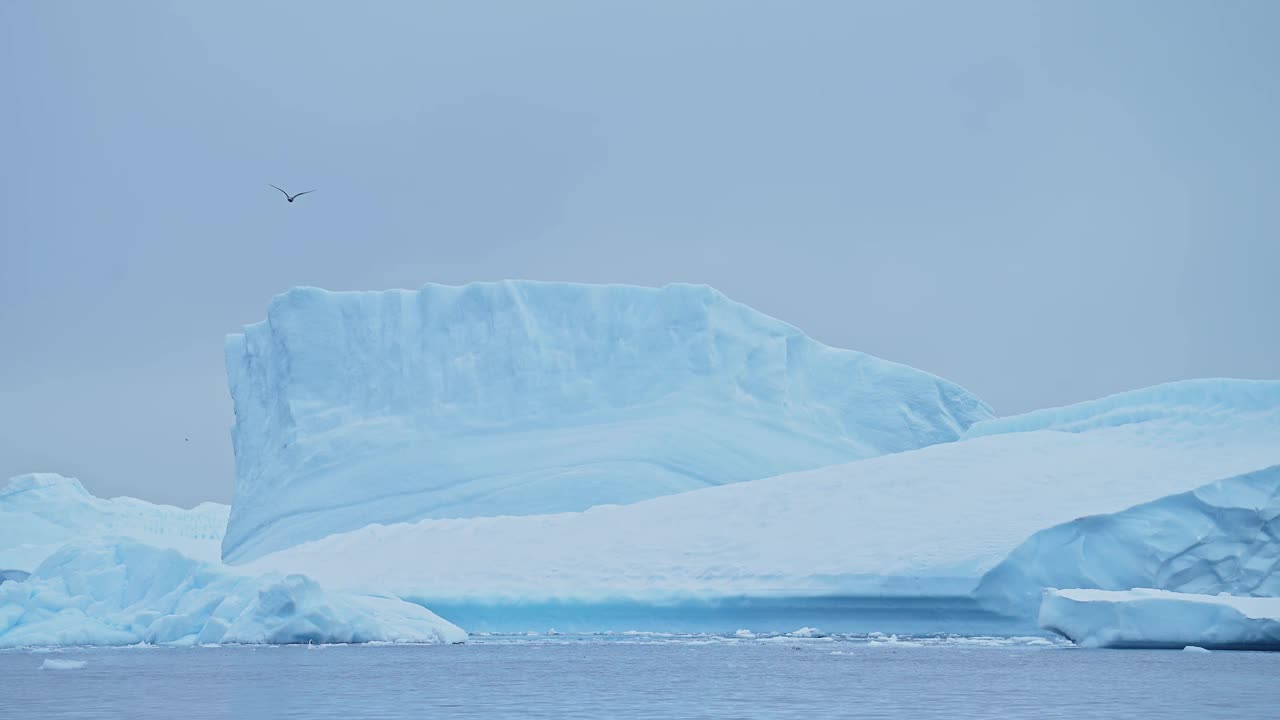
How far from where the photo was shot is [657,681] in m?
12.3

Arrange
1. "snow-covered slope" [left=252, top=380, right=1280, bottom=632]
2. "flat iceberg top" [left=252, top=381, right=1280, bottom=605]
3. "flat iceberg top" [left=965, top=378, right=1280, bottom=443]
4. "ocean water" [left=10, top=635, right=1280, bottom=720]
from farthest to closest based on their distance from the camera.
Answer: "flat iceberg top" [left=965, top=378, right=1280, bottom=443] < "snow-covered slope" [left=252, top=380, right=1280, bottom=632] < "flat iceberg top" [left=252, top=381, right=1280, bottom=605] < "ocean water" [left=10, top=635, right=1280, bottom=720]

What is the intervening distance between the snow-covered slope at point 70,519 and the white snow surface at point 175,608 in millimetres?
13054

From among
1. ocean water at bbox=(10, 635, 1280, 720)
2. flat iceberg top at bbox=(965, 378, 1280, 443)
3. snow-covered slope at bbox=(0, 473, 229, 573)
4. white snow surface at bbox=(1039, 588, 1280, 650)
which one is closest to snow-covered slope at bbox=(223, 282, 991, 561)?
flat iceberg top at bbox=(965, 378, 1280, 443)

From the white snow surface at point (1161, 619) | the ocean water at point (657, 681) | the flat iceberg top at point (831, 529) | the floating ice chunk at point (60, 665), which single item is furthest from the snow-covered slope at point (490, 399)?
the white snow surface at point (1161, 619)

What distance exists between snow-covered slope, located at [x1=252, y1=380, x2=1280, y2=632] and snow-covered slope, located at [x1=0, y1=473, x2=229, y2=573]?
46.9 feet

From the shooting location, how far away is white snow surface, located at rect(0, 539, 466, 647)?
53.1 ft

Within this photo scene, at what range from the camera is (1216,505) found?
1556cm

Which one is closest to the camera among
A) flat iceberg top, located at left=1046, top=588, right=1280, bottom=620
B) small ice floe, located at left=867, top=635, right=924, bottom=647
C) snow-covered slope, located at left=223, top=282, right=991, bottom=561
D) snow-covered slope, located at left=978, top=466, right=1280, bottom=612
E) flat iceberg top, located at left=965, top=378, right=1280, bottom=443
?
flat iceberg top, located at left=1046, top=588, right=1280, bottom=620

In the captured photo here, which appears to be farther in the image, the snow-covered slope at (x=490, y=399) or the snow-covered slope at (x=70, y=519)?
the snow-covered slope at (x=70, y=519)

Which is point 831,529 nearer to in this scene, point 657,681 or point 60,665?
point 657,681

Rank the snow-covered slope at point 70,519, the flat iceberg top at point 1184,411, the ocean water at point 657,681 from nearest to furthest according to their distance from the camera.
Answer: the ocean water at point 657,681 < the flat iceberg top at point 1184,411 < the snow-covered slope at point 70,519

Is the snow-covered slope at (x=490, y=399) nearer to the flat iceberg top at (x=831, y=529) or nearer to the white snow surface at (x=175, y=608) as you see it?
the flat iceberg top at (x=831, y=529)

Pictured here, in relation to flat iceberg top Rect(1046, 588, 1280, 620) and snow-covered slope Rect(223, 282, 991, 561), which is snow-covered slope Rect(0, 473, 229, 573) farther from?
flat iceberg top Rect(1046, 588, 1280, 620)

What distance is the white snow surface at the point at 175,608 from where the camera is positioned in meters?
16.2
